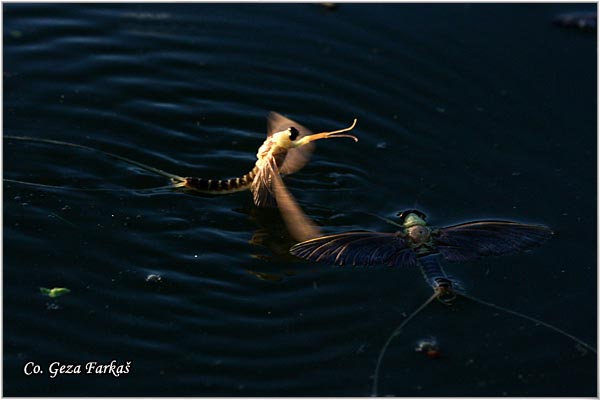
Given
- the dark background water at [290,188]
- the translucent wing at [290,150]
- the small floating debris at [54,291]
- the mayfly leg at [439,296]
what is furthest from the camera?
the translucent wing at [290,150]

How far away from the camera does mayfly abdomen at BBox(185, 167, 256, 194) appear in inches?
229

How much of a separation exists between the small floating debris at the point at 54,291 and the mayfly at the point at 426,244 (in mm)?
1423

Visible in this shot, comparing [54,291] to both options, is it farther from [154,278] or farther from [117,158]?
[117,158]

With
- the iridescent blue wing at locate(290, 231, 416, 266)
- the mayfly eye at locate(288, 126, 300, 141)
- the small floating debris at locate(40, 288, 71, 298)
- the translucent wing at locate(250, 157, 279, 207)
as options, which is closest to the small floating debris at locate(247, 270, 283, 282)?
the iridescent blue wing at locate(290, 231, 416, 266)

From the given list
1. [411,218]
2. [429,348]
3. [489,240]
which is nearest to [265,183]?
[411,218]

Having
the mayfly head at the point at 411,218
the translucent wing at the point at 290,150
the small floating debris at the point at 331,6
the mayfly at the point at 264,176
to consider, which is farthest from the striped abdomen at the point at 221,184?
the small floating debris at the point at 331,6

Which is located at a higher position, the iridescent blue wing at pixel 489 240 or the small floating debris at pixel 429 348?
the iridescent blue wing at pixel 489 240

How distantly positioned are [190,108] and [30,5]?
2258mm

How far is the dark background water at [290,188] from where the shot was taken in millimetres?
4824

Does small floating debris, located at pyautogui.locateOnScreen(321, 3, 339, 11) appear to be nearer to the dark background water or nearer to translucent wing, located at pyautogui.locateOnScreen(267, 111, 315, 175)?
the dark background water

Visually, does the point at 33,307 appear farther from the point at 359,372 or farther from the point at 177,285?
the point at 359,372

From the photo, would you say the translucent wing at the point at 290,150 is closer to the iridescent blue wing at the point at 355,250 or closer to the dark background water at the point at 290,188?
the dark background water at the point at 290,188

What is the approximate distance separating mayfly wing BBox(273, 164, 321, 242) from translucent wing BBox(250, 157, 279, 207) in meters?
0.03

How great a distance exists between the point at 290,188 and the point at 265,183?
1.03ft
